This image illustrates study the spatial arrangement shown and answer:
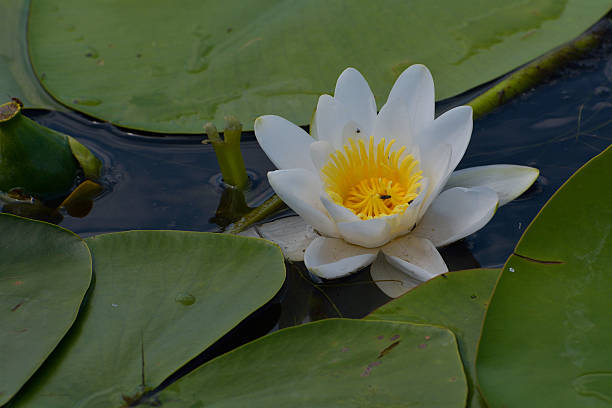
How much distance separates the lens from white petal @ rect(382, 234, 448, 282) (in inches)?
62.9

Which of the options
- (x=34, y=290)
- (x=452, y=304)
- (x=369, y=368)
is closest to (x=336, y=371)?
(x=369, y=368)

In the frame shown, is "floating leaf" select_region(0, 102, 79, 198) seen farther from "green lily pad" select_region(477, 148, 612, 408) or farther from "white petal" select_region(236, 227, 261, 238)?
"green lily pad" select_region(477, 148, 612, 408)

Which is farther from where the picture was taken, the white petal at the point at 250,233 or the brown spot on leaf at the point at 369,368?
the white petal at the point at 250,233

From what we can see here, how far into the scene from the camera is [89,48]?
106 inches

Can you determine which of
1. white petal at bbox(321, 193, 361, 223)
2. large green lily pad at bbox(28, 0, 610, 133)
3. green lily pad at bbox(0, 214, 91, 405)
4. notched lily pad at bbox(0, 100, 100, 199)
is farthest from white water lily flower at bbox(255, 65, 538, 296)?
notched lily pad at bbox(0, 100, 100, 199)

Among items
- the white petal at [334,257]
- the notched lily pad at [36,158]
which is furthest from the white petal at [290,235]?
the notched lily pad at [36,158]

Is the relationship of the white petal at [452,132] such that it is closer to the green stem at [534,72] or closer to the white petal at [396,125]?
the white petal at [396,125]

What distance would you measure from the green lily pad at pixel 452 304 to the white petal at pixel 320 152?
539 mm

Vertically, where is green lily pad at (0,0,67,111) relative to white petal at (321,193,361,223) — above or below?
above

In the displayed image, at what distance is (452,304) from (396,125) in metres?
0.64

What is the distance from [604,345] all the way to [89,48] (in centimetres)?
264

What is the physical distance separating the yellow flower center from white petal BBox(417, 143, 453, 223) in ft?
0.12

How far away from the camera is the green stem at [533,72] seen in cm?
238

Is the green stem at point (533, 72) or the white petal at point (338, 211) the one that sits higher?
the green stem at point (533, 72)
